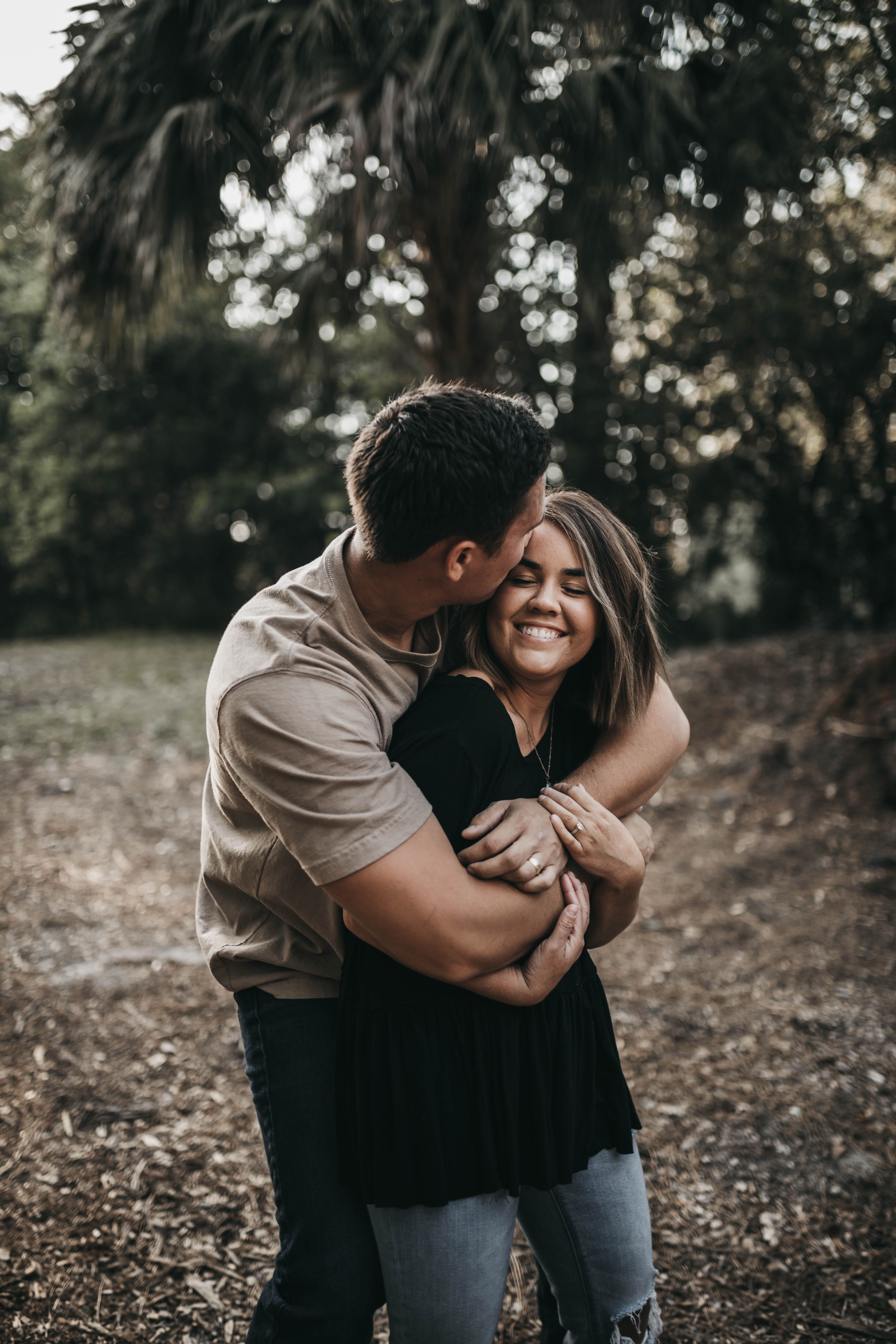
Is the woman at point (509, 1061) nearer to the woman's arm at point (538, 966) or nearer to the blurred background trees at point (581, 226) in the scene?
the woman's arm at point (538, 966)

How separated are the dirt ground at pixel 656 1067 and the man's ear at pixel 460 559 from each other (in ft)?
6.51

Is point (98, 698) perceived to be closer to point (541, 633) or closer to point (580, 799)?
point (541, 633)

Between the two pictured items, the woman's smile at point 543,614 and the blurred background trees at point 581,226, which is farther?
the blurred background trees at point 581,226

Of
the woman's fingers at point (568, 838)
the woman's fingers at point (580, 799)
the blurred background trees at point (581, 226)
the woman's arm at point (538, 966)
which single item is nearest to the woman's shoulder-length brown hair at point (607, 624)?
the woman's fingers at point (580, 799)

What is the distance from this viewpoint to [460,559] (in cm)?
155

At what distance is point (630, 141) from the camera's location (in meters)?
5.79

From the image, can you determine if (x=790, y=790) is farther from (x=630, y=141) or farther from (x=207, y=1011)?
(x=630, y=141)

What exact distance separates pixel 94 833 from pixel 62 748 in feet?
6.69

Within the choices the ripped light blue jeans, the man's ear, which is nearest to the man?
the man's ear

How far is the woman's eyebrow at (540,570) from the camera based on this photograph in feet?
5.95

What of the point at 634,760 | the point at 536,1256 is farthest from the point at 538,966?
the point at 536,1256

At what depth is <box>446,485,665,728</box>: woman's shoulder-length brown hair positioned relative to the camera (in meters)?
1.82

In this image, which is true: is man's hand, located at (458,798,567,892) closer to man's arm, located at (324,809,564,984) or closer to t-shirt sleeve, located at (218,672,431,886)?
man's arm, located at (324,809,564,984)

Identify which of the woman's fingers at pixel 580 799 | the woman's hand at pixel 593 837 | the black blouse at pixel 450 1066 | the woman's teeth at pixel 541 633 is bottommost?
the black blouse at pixel 450 1066
